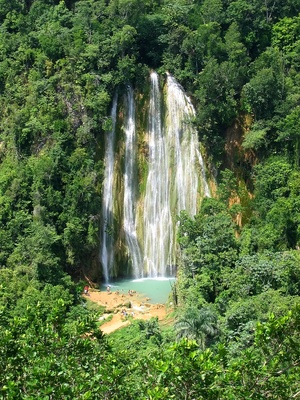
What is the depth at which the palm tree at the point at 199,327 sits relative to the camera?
1418 centimetres

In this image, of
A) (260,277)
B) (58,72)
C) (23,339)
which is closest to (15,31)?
(58,72)

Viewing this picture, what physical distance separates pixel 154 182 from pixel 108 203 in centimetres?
225

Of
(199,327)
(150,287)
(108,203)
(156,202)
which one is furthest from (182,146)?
(199,327)

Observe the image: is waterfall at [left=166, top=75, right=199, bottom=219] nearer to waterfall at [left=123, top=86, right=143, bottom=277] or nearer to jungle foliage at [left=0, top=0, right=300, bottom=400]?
jungle foliage at [left=0, top=0, right=300, bottom=400]

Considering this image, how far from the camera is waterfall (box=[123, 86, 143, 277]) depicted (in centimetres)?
2345

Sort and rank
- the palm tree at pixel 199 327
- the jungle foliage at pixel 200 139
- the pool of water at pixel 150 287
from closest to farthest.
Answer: the palm tree at pixel 199 327 < the jungle foliage at pixel 200 139 < the pool of water at pixel 150 287

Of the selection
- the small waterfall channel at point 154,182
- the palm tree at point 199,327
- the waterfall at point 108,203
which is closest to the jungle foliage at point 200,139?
the palm tree at point 199,327

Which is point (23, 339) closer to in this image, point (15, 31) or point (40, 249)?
point (40, 249)

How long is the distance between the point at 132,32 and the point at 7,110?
6.61 metres

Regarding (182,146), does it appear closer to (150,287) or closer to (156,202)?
(156,202)

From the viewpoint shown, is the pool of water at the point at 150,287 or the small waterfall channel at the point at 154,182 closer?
the pool of water at the point at 150,287

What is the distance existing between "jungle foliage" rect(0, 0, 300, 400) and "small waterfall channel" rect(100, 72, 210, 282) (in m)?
0.80

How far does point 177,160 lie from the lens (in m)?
24.5

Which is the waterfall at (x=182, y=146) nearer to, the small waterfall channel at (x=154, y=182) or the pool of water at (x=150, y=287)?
the small waterfall channel at (x=154, y=182)
